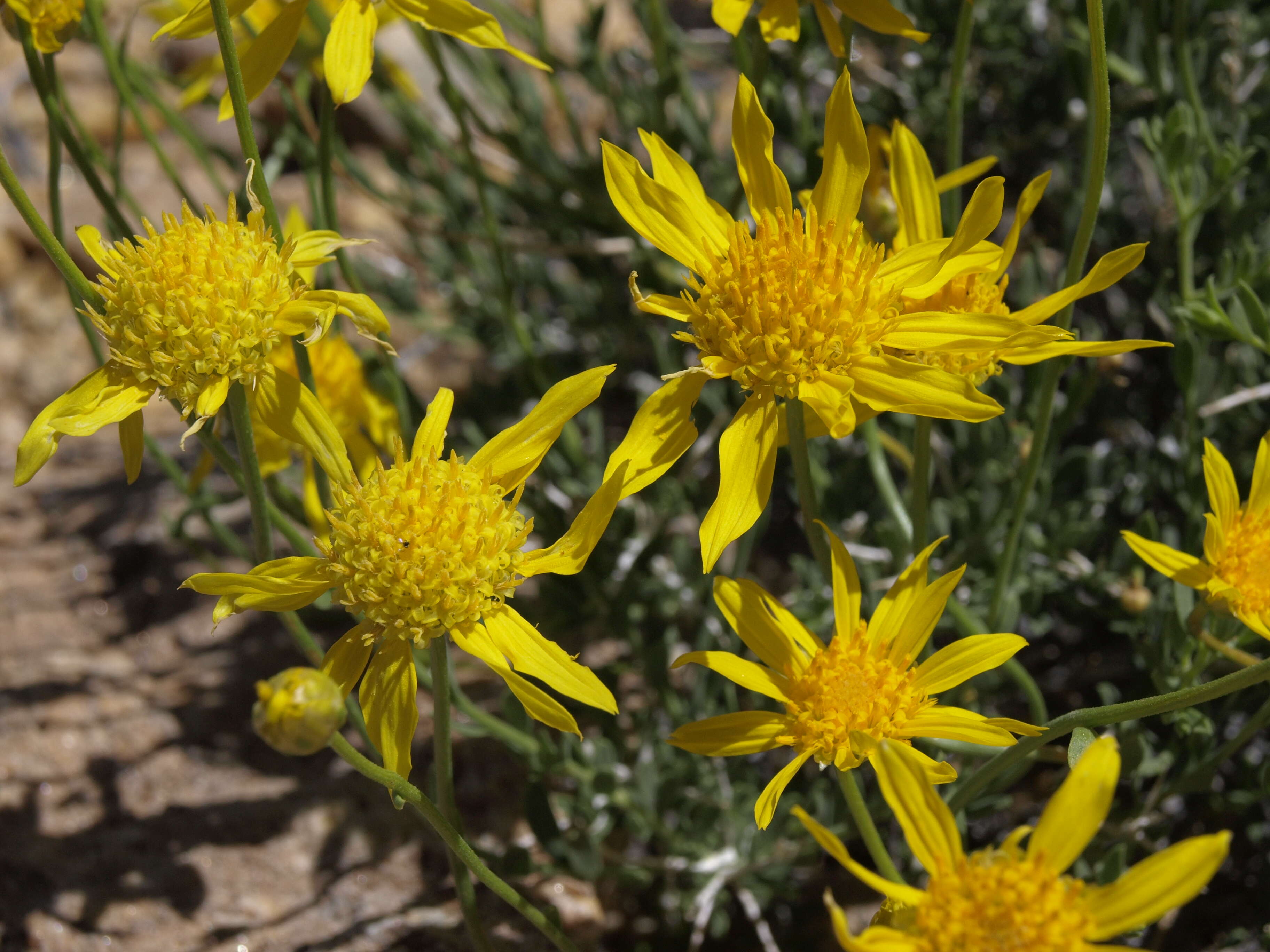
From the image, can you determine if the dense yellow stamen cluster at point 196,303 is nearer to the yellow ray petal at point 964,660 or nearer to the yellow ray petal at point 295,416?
the yellow ray petal at point 295,416

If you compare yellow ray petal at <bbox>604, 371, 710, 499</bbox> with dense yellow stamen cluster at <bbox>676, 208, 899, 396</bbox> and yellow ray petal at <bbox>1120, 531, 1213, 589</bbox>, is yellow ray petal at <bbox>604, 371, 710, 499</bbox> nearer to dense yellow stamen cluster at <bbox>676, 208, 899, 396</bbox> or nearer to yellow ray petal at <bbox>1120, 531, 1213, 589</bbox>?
dense yellow stamen cluster at <bbox>676, 208, 899, 396</bbox>

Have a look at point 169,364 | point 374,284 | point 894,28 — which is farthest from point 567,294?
point 169,364

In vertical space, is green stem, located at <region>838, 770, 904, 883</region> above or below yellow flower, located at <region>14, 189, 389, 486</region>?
below

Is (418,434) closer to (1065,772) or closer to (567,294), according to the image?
(1065,772)

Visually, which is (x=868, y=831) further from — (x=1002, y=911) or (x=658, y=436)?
(x=658, y=436)

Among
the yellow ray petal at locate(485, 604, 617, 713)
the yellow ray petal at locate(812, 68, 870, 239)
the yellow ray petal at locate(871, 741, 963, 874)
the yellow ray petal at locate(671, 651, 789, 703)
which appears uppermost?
the yellow ray petal at locate(812, 68, 870, 239)

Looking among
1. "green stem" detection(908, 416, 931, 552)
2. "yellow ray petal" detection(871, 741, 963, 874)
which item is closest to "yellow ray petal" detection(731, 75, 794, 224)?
"green stem" detection(908, 416, 931, 552)
